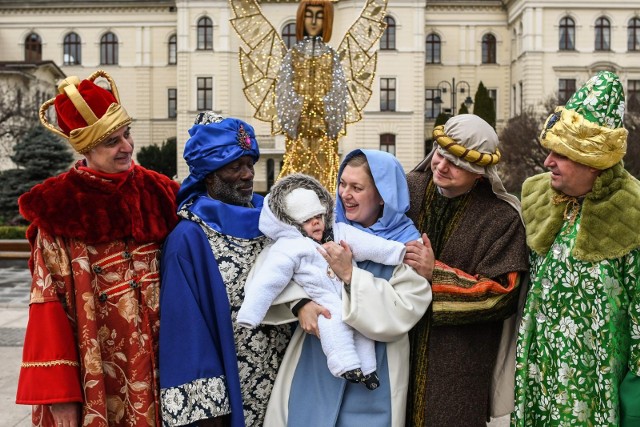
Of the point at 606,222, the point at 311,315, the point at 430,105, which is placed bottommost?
the point at 311,315

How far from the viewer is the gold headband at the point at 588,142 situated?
10.2 ft

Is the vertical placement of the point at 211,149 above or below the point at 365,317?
above

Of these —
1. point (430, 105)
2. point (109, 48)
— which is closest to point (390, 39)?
point (430, 105)

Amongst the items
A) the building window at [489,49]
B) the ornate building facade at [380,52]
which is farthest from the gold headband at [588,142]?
the building window at [489,49]

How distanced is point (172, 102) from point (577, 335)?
48.7 meters

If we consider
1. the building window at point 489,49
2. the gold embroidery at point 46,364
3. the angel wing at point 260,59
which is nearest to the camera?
the gold embroidery at point 46,364

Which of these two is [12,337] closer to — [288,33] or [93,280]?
[93,280]

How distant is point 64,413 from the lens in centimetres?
308

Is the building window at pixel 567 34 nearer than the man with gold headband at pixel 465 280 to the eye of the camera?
No

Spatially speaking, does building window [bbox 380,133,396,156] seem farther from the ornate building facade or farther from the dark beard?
the dark beard

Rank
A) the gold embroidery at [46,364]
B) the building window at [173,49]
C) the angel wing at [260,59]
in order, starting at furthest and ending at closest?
the building window at [173,49] → the angel wing at [260,59] → the gold embroidery at [46,364]

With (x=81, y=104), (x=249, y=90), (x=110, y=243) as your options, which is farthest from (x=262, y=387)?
(x=249, y=90)

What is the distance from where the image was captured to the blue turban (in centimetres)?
330

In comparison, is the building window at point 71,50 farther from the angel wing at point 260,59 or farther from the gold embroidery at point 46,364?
the gold embroidery at point 46,364
